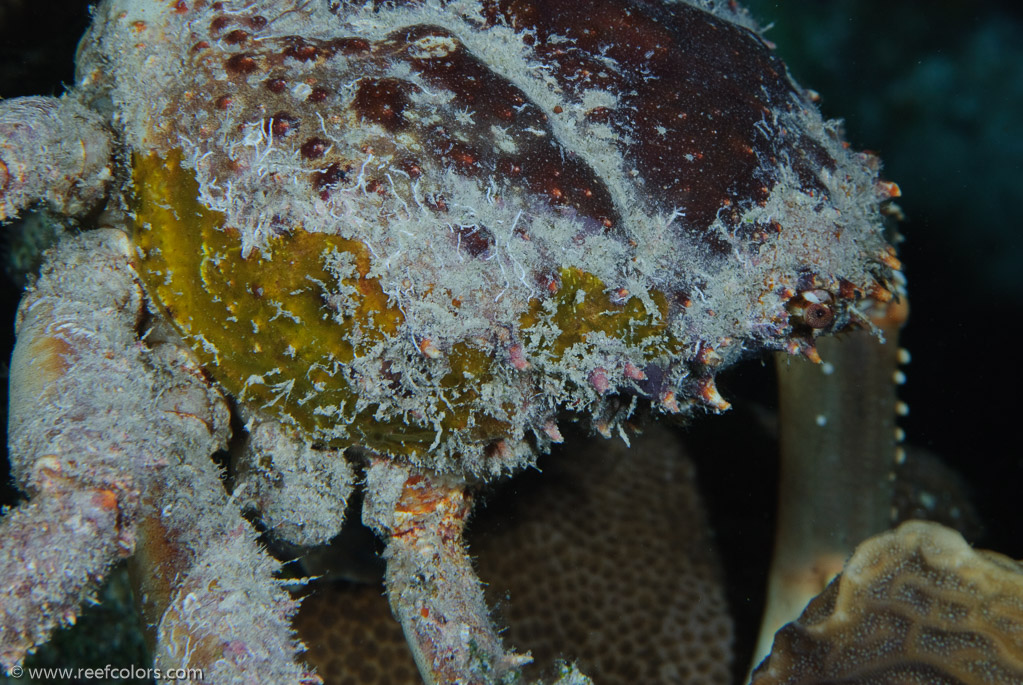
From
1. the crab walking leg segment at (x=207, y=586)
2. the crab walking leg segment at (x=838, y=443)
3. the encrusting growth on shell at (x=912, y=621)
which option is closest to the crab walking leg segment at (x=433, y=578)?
the crab walking leg segment at (x=207, y=586)

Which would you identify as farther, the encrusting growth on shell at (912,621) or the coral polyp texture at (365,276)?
the encrusting growth on shell at (912,621)

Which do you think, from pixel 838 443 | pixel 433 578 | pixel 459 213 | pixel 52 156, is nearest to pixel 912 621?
pixel 838 443

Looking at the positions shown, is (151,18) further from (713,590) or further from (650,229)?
(713,590)

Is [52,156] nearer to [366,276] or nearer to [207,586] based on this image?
[366,276]

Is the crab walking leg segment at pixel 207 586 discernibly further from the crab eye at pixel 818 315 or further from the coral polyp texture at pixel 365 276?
the crab eye at pixel 818 315

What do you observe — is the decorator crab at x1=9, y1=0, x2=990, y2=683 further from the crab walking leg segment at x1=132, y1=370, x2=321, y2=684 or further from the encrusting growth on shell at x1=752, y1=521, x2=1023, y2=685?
the encrusting growth on shell at x1=752, y1=521, x2=1023, y2=685

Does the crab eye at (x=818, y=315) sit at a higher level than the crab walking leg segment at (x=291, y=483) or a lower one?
higher

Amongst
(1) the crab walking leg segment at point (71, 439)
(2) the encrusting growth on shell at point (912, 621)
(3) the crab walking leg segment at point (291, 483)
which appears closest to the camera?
(1) the crab walking leg segment at point (71, 439)
